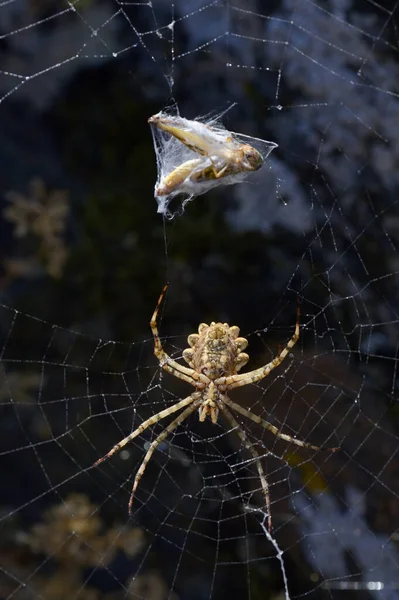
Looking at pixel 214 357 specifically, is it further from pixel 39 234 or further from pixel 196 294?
pixel 39 234

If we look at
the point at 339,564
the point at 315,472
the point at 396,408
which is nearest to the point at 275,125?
the point at 396,408

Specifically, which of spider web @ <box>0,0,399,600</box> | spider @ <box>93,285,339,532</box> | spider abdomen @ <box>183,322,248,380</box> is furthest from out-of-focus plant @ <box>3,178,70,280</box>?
spider abdomen @ <box>183,322,248,380</box>

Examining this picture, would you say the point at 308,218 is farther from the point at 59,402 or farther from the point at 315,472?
the point at 59,402

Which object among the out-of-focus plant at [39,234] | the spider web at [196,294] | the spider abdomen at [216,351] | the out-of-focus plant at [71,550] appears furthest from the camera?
the out-of-focus plant at [71,550]

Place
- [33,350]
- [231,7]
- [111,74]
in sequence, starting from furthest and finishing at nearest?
1. [33,350]
2. [111,74]
3. [231,7]

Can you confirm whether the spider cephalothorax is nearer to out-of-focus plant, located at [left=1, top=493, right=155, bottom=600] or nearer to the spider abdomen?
the spider abdomen

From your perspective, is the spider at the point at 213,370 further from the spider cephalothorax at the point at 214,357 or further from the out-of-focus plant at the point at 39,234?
the out-of-focus plant at the point at 39,234

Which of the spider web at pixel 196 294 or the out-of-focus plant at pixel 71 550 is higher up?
the spider web at pixel 196 294

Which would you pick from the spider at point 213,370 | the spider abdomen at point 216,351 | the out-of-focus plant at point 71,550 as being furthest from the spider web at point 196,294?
the spider abdomen at point 216,351

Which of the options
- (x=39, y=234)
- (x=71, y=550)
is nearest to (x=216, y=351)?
(x=39, y=234)
